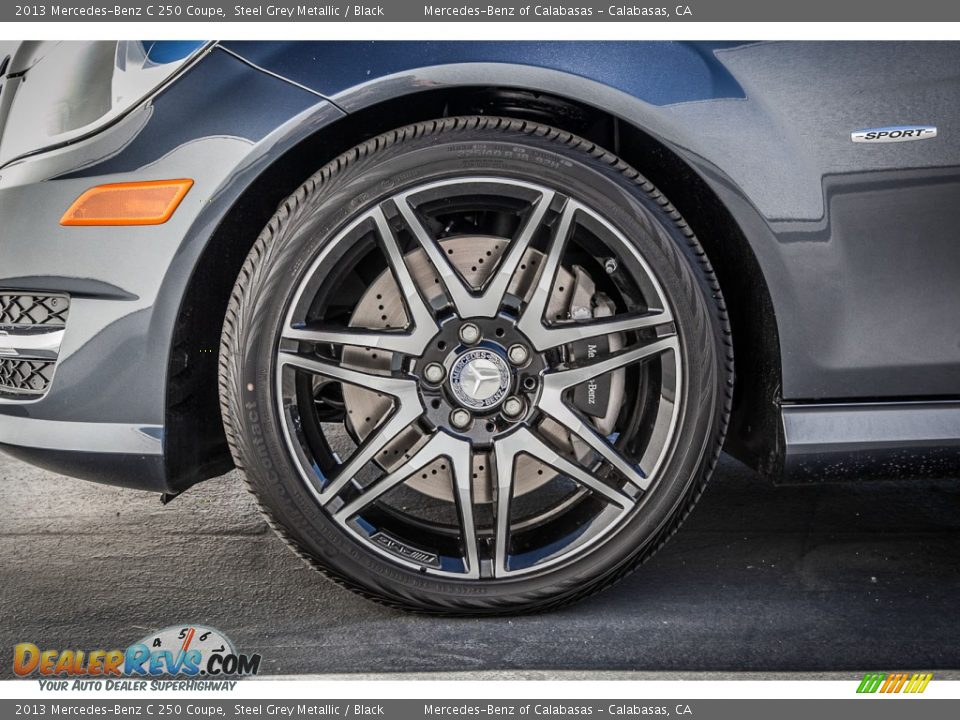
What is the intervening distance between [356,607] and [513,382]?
0.60m

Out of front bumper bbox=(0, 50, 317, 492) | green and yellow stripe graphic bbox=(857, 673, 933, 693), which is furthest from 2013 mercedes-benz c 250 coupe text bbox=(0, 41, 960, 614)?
green and yellow stripe graphic bbox=(857, 673, 933, 693)

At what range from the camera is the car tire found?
68.5 inches

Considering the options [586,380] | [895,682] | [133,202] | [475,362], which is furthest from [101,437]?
[895,682]

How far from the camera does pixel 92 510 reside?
2479 mm

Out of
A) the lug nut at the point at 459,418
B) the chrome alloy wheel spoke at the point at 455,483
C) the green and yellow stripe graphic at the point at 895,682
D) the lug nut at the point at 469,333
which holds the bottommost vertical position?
the green and yellow stripe graphic at the point at 895,682

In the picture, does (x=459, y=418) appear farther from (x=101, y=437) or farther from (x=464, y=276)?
(x=101, y=437)

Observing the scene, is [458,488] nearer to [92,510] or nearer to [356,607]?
[356,607]

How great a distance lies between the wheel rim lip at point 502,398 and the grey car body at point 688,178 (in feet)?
0.58

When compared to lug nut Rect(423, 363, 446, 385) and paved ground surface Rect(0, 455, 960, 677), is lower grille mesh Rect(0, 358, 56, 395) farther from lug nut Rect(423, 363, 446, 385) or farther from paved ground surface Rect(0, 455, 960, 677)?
lug nut Rect(423, 363, 446, 385)

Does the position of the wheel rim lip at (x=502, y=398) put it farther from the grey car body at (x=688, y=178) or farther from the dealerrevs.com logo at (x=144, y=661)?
the dealerrevs.com logo at (x=144, y=661)

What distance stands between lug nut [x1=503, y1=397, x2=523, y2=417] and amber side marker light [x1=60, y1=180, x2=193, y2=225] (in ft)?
2.38

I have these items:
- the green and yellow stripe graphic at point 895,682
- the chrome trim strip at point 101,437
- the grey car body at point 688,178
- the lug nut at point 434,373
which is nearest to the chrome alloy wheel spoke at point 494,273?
the lug nut at point 434,373

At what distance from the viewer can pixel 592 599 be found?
1.96m

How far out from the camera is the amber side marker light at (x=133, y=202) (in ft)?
5.53
